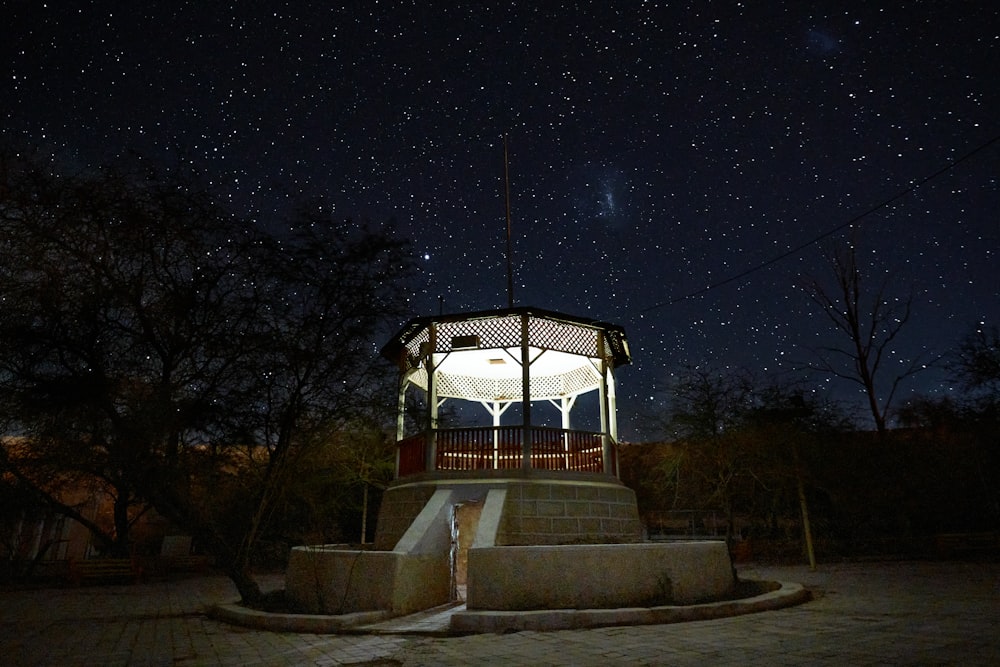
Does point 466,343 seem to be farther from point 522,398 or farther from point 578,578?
point 578,578

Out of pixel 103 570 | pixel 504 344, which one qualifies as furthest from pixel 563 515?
pixel 103 570

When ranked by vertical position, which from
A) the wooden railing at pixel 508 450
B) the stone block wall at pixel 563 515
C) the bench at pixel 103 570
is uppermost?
the wooden railing at pixel 508 450

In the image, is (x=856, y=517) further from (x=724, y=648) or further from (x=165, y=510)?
(x=165, y=510)

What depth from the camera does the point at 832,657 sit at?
474 cm

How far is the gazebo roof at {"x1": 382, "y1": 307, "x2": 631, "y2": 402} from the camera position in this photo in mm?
12398

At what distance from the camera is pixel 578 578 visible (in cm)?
752

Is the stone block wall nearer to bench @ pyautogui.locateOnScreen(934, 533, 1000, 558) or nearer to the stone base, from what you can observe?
the stone base

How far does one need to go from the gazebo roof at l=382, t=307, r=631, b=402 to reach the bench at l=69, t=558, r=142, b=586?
33.0 feet

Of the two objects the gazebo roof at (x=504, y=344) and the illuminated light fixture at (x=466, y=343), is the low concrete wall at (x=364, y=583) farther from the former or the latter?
the illuminated light fixture at (x=466, y=343)

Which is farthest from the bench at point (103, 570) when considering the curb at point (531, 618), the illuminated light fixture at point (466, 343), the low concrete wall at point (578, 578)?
the low concrete wall at point (578, 578)

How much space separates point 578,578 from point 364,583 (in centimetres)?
298

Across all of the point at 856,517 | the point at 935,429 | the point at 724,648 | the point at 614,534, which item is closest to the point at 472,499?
the point at 614,534

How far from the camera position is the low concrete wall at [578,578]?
7.40m

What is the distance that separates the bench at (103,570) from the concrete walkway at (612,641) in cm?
749
